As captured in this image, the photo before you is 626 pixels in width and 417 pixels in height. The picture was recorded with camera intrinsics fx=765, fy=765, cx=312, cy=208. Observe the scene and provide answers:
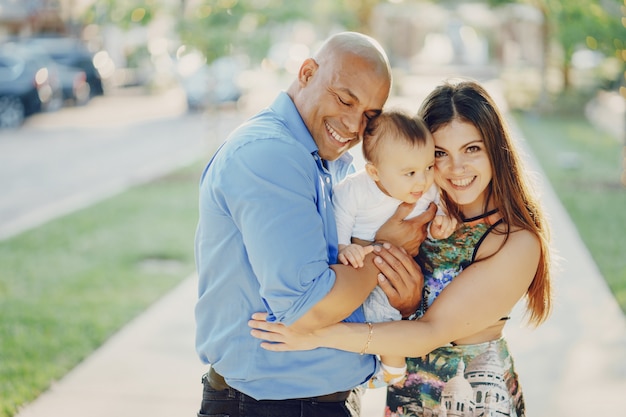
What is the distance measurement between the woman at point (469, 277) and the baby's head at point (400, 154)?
80 millimetres

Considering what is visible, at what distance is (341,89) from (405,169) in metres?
0.31

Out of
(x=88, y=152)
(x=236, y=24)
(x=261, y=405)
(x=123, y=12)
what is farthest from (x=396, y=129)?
(x=88, y=152)

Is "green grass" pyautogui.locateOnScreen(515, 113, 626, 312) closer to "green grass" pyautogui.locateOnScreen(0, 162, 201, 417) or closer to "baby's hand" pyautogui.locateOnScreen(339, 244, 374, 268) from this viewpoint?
"green grass" pyautogui.locateOnScreen(0, 162, 201, 417)

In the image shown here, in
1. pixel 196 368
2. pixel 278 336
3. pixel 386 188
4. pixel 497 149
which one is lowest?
pixel 196 368

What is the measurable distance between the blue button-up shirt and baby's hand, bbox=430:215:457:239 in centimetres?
34

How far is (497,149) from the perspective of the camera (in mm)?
2330

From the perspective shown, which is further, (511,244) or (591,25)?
(591,25)

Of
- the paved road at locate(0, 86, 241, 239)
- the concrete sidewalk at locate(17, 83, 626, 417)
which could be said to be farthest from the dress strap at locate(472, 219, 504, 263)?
the paved road at locate(0, 86, 241, 239)

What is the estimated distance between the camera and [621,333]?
17.5 ft

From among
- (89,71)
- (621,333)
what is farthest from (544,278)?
(89,71)

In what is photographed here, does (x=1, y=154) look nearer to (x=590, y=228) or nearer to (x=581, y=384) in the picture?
(x=590, y=228)

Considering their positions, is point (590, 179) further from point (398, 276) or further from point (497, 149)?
point (398, 276)

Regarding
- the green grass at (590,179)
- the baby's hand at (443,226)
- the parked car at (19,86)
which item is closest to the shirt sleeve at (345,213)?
the baby's hand at (443,226)

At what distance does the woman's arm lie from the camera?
2.24m
